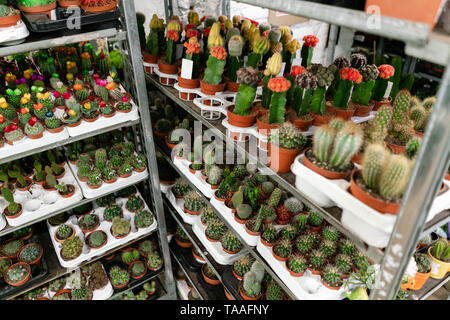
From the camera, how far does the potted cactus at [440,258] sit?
4.37 ft

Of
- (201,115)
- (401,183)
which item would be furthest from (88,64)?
(401,183)

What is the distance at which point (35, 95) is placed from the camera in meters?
1.51

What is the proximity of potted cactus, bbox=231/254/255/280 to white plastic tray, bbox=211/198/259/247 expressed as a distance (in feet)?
0.92

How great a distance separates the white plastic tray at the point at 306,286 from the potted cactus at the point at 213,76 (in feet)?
2.48

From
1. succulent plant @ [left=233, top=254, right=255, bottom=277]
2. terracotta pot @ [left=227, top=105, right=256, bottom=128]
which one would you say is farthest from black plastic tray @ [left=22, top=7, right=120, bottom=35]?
succulent plant @ [left=233, top=254, right=255, bottom=277]

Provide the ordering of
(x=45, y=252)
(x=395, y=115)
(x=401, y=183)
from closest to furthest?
1. (x=401, y=183)
2. (x=395, y=115)
3. (x=45, y=252)

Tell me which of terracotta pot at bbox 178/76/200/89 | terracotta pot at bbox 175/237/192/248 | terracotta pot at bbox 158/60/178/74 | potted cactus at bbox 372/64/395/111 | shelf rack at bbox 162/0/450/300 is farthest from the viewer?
terracotta pot at bbox 175/237/192/248

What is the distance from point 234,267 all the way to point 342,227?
914 mm

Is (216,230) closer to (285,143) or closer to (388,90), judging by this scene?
(285,143)

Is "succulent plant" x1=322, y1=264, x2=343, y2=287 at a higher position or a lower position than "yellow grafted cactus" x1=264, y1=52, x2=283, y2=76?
lower

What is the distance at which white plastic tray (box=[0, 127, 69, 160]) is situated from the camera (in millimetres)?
1310

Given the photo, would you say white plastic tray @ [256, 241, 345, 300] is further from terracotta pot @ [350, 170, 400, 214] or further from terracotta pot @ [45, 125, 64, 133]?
terracotta pot @ [45, 125, 64, 133]

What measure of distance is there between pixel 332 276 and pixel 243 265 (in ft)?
1.93

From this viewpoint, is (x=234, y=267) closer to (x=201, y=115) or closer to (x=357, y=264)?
(x=357, y=264)
